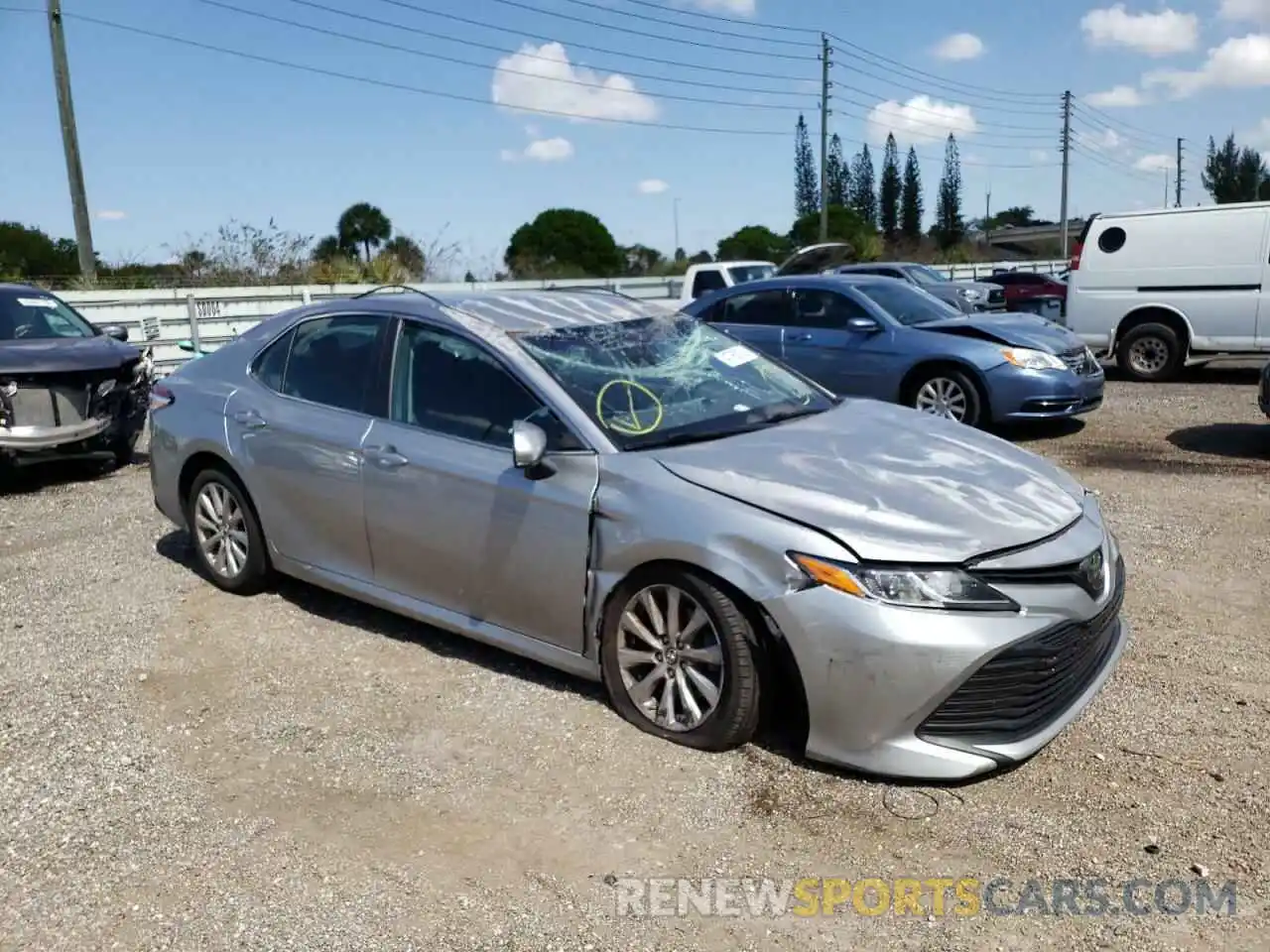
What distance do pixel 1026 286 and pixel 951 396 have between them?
15839mm

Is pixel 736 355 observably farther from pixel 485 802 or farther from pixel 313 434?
pixel 485 802

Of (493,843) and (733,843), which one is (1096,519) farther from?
(493,843)

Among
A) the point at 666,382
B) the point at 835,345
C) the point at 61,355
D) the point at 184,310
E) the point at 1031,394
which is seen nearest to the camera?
the point at 666,382

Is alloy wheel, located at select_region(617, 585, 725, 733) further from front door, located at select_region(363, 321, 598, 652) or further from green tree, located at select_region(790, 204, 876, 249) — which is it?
green tree, located at select_region(790, 204, 876, 249)

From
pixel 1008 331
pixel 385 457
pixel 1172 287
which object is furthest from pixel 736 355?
pixel 1172 287

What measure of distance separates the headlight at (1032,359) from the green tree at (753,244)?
3788 cm

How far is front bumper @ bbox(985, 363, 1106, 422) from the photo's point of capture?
947 centimetres

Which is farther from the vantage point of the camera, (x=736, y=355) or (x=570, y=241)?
(x=570, y=241)

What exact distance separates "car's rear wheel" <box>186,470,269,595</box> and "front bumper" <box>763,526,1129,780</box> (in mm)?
2992

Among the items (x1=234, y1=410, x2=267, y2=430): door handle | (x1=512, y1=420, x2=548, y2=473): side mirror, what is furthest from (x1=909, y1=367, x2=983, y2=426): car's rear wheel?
(x1=512, y1=420, x2=548, y2=473): side mirror

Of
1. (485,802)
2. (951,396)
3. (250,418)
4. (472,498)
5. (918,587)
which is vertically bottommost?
(485,802)

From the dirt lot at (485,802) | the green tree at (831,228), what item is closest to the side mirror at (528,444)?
the dirt lot at (485,802)

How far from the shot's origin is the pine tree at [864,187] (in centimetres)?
7625

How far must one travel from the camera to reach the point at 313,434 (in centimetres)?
495
